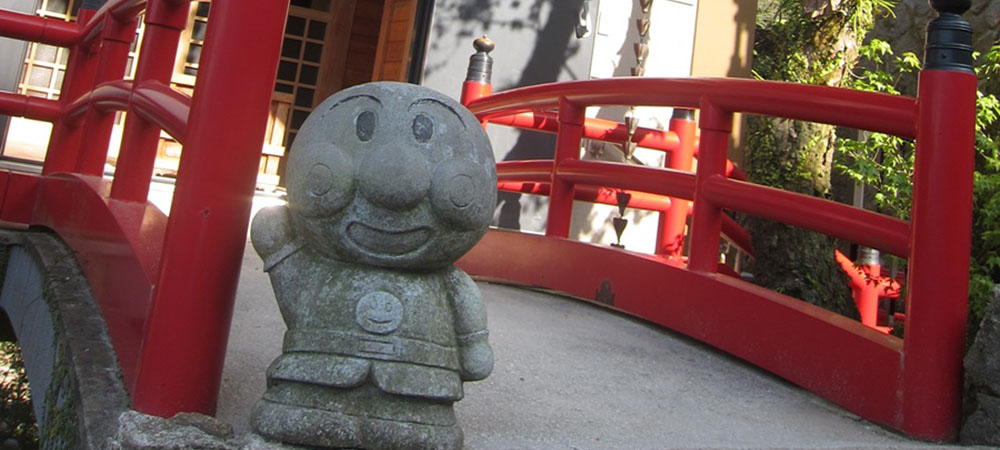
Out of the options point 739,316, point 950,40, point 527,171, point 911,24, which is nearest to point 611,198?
point 527,171

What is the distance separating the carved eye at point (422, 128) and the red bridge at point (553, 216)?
33cm

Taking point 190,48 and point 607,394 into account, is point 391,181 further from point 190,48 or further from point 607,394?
point 190,48

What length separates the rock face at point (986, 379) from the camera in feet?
6.36

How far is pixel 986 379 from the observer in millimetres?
1968

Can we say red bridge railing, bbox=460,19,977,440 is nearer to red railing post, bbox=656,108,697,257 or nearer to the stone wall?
red railing post, bbox=656,108,697,257

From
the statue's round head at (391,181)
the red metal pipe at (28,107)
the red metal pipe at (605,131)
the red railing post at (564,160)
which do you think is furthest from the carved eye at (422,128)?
the red metal pipe at (605,131)

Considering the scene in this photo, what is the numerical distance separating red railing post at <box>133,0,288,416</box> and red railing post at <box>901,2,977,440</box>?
176 centimetres

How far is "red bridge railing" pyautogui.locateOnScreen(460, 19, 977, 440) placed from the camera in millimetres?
2102

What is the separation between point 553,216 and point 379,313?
7.77 ft

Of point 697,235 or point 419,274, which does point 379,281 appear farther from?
point 697,235

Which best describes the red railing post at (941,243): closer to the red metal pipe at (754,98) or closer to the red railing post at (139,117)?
the red metal pipe at (754,98)


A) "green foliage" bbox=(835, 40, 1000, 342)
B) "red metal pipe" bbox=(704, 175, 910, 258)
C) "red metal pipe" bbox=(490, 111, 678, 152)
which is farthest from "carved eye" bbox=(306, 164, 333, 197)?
"red metal pipe" bbox=(490, 111, 678, 152)

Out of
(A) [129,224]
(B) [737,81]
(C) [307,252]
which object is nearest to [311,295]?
(C) [307,252]

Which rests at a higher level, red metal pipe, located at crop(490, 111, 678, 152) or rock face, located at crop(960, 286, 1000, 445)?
red metal pipe, located at crop(490, 111, 678, 152)
